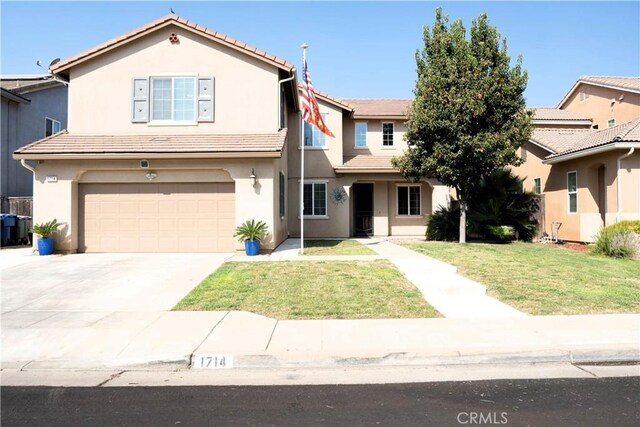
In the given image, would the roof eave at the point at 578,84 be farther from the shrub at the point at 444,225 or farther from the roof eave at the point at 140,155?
the roof eave at the point at 140,155

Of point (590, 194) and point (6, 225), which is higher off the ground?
point (590, 194)

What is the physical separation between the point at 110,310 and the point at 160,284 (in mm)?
2006

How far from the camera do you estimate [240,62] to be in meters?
15.1

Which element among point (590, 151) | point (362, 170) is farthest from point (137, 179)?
point (590, 151)

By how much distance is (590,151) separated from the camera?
53.7 feet

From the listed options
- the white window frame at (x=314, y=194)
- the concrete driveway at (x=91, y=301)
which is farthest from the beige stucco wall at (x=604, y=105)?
the concrete driveway at (x=91, y=301)

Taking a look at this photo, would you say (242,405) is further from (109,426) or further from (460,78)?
(460,78)

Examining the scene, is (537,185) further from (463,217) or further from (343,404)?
(343,404)

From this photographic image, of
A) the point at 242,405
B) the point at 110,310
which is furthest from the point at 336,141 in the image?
the point at 242,405

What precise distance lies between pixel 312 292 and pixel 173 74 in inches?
387

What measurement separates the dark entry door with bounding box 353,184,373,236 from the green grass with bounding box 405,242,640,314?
5.96 metres

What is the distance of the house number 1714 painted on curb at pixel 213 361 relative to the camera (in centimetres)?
557

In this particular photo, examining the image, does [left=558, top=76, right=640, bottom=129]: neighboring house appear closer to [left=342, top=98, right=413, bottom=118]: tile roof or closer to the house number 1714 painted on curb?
[left=342, top=98, right=413, bottom=118]: tile roof

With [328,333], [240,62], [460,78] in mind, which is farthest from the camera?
[460,78]
